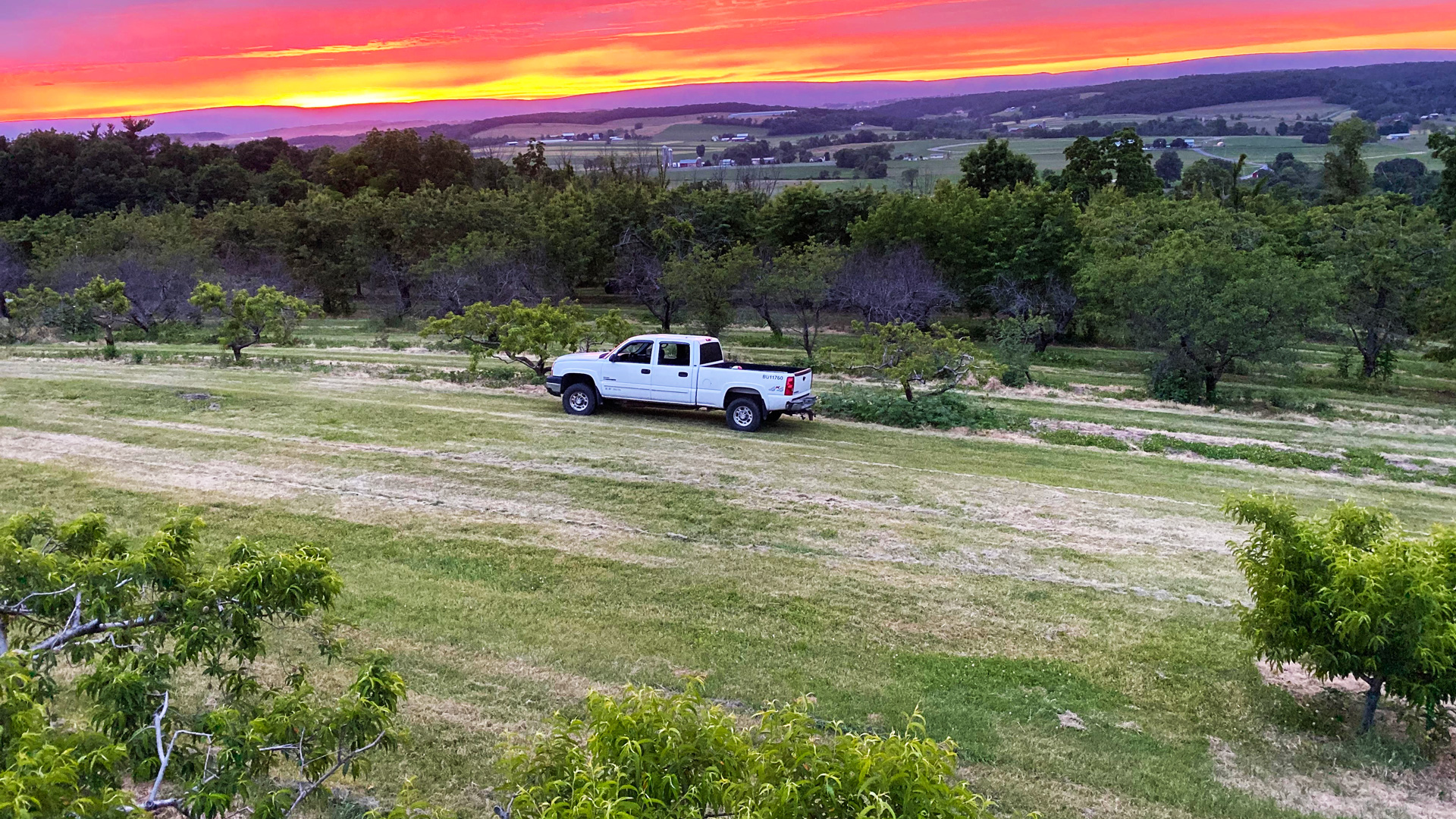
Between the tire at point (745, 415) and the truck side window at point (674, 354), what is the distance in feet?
3.96

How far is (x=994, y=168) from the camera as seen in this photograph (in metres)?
53.4

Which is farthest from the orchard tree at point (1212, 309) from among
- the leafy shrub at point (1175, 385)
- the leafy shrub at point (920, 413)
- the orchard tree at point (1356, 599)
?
the orchard tree at point (1356, 599)

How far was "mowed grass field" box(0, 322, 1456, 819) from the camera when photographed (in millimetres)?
6559

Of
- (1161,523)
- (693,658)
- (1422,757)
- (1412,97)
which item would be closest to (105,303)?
(693,658)

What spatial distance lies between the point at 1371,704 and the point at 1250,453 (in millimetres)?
10996

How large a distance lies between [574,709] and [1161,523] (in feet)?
28.5

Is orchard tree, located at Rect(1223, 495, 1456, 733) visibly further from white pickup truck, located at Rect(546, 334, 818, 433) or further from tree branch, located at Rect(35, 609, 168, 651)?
white pickup truck, located at Rect(546, 334, 818, 433)

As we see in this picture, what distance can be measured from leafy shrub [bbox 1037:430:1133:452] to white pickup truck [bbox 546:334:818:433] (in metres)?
4.78

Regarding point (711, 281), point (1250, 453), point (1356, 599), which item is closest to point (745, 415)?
point (1250, 453)

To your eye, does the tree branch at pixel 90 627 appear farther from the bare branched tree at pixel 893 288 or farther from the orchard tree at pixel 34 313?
the orchard tree at pixel 34 313

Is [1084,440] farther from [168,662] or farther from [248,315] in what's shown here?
[248,315]

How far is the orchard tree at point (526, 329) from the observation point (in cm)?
2070

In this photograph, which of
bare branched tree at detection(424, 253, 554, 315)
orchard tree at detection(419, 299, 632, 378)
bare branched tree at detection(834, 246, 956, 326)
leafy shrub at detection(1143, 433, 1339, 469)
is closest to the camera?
leafy shrub at detection(1143, 433, 1339, 469)

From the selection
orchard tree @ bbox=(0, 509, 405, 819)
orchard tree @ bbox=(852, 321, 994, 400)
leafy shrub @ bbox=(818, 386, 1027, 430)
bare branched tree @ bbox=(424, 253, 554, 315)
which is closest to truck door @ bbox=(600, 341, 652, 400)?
leafy shrub @ bbox=(818, 386, 1027, 430)
